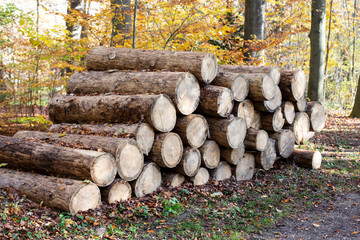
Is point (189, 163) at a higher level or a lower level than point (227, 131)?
lower

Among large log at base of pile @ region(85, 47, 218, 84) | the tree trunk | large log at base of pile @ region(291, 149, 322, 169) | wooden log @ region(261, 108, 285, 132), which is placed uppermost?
the tree trunk

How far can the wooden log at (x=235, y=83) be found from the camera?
6.56 metres

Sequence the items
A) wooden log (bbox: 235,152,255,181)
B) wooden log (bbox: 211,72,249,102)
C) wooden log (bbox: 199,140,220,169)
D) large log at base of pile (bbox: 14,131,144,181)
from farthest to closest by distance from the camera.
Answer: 1. wooden log (bbox: 235,152,255,181)
2. wooden log (bbox: 211,72,249,102)
3. wooden log (bbox: 199,140,220,169)
4. large log at base of pile (bbox: 14,131,144,181)

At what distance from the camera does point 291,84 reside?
770cm

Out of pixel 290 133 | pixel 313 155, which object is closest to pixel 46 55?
pixel 290 133

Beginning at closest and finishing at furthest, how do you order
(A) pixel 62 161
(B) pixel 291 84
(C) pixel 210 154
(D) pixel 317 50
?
(A) pixel 62 161
(C) pixel 210 154
(B) pixel 291 84
(D) pixel 317 50

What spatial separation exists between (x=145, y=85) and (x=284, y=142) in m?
3.68

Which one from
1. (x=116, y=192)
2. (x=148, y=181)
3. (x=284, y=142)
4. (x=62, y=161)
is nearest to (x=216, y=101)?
(x=148, y=181)

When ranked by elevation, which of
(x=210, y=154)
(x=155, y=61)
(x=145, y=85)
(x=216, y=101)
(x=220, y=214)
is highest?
(x=155, y=61)

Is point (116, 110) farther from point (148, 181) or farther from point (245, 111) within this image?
point (245, 111)

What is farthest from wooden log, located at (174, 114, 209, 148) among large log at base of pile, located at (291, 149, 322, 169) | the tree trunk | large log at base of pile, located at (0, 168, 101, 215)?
the tree trunk

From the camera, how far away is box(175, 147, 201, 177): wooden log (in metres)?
6.00

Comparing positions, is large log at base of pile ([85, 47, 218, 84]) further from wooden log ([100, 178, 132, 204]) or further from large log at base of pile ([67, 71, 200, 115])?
wooden log ([100, 178, 132, 204])

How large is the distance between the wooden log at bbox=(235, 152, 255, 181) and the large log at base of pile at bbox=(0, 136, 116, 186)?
9.84 ft
